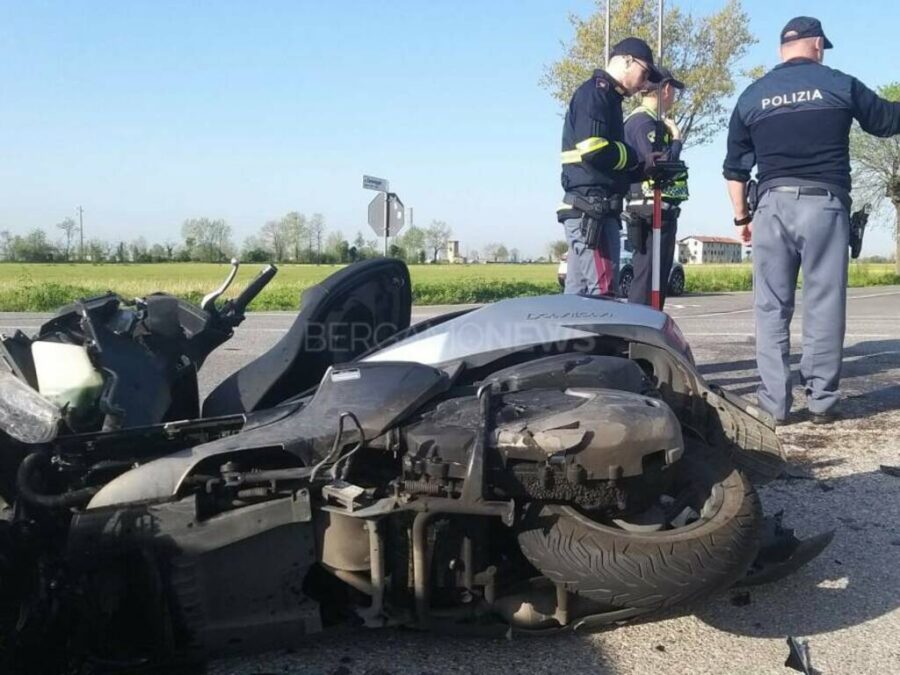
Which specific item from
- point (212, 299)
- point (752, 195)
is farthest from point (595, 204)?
point (212, 299)

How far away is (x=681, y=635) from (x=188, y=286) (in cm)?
2456

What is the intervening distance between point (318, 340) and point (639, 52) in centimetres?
317

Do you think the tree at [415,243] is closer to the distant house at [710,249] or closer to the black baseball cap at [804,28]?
the distant house at [710,249]

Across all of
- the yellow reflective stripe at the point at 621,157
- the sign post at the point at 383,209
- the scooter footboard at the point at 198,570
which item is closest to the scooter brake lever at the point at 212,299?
the scooter footboard at the point at 198,570

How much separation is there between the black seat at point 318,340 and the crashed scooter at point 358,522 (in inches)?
13.7

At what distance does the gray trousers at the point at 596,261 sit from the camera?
4.94 meters

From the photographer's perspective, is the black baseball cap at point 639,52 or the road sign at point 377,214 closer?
the black baseball cap at point 639,52

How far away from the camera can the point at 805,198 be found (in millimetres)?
4828

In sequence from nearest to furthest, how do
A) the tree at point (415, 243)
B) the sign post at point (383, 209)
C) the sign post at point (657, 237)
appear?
1. the sign post at point (657, 237)
2. the sign post at point (383, 209)
3. the tree at point (415, 243)

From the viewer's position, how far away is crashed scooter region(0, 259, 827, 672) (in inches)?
81.6

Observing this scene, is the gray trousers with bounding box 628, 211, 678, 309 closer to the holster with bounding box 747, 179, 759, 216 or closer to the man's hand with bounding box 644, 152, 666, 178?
the man's hand with bounding box 644, 152, 666, 178

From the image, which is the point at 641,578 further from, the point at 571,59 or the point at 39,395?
the point at 571,59

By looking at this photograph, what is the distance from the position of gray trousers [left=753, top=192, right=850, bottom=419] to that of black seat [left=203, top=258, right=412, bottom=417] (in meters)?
2.95

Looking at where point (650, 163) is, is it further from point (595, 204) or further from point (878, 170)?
point (878, 170)
